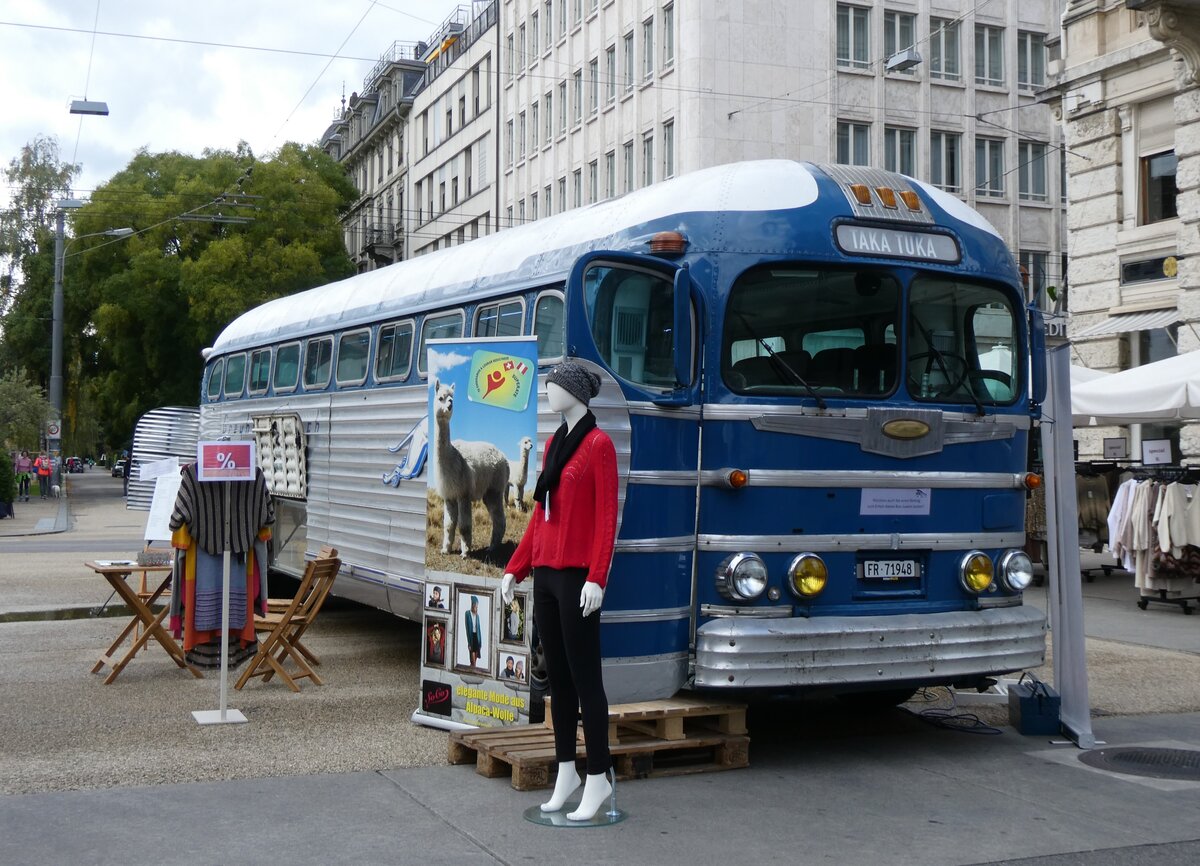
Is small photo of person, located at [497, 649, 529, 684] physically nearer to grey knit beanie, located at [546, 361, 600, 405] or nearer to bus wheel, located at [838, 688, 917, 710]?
grey knit beanie, located at [546, 361, 600, 405]

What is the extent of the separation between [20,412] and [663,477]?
47.4 meters

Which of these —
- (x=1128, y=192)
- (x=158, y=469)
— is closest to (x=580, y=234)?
(x=158, y=469)

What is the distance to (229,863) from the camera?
5891 mm

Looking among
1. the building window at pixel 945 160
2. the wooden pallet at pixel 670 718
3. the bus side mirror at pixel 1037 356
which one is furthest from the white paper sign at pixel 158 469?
the building window at pixel 945 160

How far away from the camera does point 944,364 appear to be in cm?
829

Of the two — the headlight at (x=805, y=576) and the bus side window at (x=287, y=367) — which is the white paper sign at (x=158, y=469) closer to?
the bus side window at (x=287, y=367)

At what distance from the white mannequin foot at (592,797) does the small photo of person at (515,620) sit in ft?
5.28

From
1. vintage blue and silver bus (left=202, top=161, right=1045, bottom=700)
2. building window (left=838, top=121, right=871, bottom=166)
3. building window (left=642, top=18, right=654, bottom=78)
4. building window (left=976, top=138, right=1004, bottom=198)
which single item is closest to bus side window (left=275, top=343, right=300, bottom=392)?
vintage blue and silver bus (left=202, top=161, right=1045, bottom=700)

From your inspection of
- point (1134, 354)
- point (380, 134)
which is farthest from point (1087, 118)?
point (380, 134)

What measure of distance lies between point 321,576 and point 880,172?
4.70 meters

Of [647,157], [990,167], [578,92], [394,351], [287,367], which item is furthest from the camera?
[578,92]

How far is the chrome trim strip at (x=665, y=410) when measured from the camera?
7.53 meters

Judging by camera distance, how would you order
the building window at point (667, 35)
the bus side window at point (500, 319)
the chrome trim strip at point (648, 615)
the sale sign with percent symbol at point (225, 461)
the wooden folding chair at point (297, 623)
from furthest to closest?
the building window at point (667, 35) < the wooden folding chair at point (297, 623) < the sale sign with percent symbol at point (225, 461) < the bus side window at point (500, 319) < the chrome trim strip at point (648, 615)

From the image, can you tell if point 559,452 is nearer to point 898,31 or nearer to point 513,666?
point 513,666
